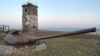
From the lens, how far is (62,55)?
510 cm

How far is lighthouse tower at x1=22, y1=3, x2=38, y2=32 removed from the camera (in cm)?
1969

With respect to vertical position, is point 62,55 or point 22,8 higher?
point 22,8

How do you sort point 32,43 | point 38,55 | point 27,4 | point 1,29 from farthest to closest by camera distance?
point 27,4, point 1,29, point 32,43, point 38,55

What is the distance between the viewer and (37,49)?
549cm

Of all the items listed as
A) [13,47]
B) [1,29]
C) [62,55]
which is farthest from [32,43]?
[1,29]

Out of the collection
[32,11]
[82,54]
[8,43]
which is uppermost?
[32,11]

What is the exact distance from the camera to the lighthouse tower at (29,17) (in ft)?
64.6

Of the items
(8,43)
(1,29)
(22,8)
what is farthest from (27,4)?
(8,43)

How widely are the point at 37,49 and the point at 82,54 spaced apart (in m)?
1.72

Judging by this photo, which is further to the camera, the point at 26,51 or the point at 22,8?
the point at 22,8

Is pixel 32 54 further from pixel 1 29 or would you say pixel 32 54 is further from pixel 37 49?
pixel 1 29

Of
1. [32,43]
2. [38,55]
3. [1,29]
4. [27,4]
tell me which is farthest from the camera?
[27,4]

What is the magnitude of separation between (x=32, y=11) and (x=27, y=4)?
1202 mm

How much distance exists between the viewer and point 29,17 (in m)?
19.6
